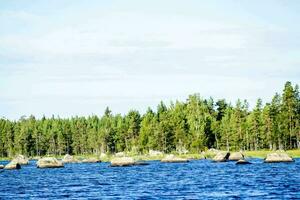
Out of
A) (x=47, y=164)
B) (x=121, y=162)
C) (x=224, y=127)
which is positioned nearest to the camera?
(x=121, y=162)

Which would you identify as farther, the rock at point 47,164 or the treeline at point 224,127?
the treeline at point 224,127

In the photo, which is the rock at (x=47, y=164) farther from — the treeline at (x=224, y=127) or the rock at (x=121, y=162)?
the treeline at (x=224, y=127)

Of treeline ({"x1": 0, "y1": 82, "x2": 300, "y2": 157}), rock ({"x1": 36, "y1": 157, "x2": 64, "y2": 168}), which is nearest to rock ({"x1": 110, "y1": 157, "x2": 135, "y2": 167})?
rock ({"x1": 36, "y1": 157, "x2": 64, "y2": 168})

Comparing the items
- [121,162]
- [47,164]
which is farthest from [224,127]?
[47,164]

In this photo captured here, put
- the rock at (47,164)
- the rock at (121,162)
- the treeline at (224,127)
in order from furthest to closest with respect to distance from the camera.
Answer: the treeline at (224,127), the rock at (47,164), the rock at (121,162)

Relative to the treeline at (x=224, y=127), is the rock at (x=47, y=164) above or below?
below

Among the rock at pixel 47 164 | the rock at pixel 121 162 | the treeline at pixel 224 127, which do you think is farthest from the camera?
the treeline at pixel 224 127

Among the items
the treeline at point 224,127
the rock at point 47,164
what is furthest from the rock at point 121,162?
the treeline at point 224,127

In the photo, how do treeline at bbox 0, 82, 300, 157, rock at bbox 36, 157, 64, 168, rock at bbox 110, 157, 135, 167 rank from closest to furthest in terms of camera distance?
1. rock at bbox 110, 157, 135, 167
2. rock at bbox 36, 157, 64, 168
3. treeline at bbox 0, 82, 300, 157

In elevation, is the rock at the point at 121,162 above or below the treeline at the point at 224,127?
below

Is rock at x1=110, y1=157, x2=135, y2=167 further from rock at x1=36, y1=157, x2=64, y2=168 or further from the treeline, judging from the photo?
the treeline

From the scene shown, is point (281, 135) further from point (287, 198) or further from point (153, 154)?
point (287, 198)

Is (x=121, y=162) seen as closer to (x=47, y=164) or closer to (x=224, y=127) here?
(x=47, y=164)

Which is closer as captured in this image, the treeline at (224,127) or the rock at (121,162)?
the rock at (121,162)
